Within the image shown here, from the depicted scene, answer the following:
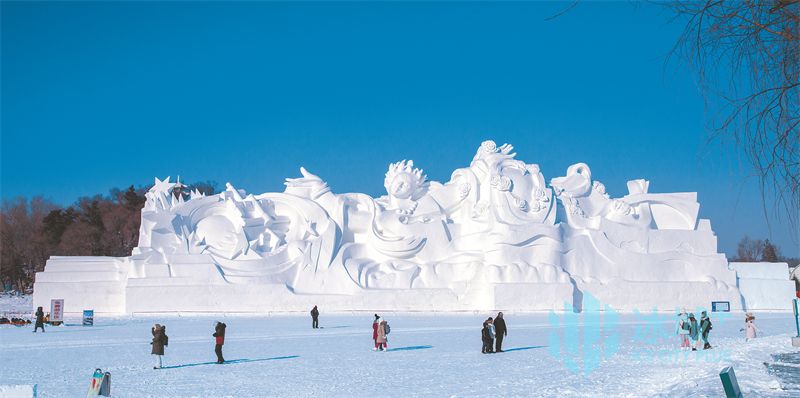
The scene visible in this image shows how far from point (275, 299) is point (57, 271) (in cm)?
1020

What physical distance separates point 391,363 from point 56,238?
48.0 m

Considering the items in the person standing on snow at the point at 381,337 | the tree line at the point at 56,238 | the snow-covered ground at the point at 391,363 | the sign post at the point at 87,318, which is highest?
the tree line at the point at 56,238

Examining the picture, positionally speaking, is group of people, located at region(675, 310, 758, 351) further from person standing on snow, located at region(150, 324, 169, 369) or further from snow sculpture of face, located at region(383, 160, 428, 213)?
snow sculpture of face, located at region(383, 160, 428, 213)

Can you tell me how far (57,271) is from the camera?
120 ft

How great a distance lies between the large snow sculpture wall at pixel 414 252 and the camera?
3559 cm

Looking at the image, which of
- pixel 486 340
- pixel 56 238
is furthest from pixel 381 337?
pixel 56 238

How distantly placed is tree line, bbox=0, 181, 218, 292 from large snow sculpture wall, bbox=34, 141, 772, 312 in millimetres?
18338

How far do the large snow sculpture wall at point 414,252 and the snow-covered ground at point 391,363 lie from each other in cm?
1086

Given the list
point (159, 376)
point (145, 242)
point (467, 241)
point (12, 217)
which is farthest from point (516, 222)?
point (12, 217)

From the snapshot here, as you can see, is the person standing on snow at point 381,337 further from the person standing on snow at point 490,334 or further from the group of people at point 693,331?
the group of people at point 693,331

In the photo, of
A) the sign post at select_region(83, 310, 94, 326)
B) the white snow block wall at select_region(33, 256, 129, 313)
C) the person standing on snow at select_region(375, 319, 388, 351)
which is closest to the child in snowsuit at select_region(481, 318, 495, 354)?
the person standing on snow at select_region(375, 319, 388, 351)

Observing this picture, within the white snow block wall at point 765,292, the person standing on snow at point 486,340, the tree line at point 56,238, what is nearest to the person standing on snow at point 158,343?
the person standing on snow at point 486,340

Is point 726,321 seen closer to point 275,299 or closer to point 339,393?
point 275,299

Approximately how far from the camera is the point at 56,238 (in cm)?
5653
